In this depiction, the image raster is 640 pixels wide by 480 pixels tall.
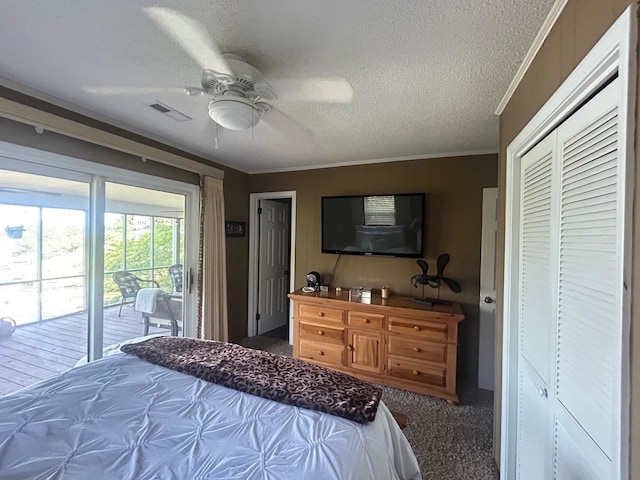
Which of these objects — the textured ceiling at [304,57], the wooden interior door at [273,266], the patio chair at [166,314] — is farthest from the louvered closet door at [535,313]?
the wooden interior door at [273,266]

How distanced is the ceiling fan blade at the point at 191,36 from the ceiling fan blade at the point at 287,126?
593mm

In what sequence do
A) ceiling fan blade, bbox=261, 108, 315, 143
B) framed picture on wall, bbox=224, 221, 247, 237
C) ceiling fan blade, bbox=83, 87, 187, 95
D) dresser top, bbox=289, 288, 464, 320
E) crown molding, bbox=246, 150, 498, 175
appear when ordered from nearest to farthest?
ceiling fan blade, bbox=83, 87, 187, 95
ceiling fan blade, bbox=261, 108, 315, 143
dresser top, bbox=289, 288, 464, 320
crown molding, bbox=246, 150, 498, 175
framed picture on wall, bbox=224, 221, 247, 237

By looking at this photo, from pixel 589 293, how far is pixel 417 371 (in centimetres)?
207

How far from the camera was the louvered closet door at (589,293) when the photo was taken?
0.75 metres

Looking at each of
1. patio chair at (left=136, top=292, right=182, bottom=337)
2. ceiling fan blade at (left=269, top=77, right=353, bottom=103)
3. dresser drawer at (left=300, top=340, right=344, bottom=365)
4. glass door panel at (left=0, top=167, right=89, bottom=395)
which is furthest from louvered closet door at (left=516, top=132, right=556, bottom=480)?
patio chair at (left=136, top=292, right=182, bottom=337)

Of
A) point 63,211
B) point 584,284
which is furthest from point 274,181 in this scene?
point 584,284

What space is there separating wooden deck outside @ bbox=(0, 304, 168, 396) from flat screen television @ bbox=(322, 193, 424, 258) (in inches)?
92.5

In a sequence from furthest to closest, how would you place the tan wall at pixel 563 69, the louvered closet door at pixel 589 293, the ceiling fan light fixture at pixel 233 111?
the ceiling fan light fixture at pixel 233 111 → the louvered closet door at pixel 589 293 → the tan wall at pixel 563 69

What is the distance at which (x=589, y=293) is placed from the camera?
0.88m

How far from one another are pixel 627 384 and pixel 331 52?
1.61 m

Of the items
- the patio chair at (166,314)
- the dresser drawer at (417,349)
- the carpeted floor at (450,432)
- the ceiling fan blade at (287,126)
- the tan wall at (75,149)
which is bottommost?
the carpeted floor at (450,432)

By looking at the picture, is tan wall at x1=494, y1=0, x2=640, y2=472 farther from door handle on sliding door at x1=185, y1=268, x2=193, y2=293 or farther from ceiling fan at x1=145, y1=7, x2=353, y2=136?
door handle on sliding door at x1=185, y1=268, x2=193, y2=293

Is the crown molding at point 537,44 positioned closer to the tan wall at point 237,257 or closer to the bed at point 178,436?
the bed at point 178,436

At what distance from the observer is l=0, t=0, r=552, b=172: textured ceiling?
1128mm
